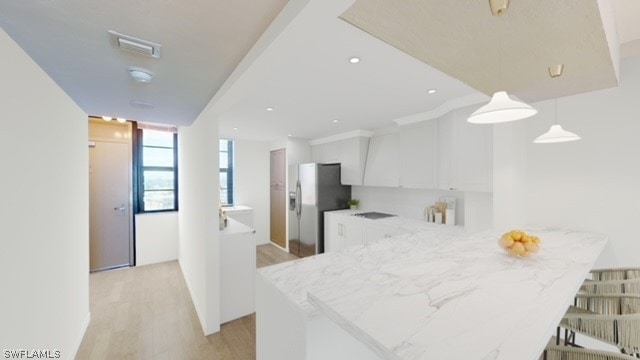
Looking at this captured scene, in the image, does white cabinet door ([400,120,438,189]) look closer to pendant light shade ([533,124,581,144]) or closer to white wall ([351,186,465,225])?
white wall ([351,186,465,225])

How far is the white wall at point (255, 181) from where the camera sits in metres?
5.33

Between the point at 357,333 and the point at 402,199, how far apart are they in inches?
140

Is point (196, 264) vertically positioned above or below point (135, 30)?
below

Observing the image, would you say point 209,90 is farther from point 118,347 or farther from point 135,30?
point 118,347

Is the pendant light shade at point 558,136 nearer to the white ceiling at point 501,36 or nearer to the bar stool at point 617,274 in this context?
the white ceiling at point 501,36

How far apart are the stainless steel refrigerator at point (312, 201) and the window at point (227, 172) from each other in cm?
141

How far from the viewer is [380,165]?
13.5ft

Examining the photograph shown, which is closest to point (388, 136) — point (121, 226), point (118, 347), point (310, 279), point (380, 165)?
point (380, 165)

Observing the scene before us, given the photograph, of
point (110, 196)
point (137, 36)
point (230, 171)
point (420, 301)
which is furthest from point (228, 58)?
point (110, 196)

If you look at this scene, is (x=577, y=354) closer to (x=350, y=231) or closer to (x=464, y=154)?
(x=464, y=154)

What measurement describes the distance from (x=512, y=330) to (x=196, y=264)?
3.12m

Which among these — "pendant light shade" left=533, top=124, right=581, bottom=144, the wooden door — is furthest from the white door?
"pendant light shade" left=533, top=124, right=581, bottom=144

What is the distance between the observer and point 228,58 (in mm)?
1584

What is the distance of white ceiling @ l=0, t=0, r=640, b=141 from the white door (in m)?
1.65
